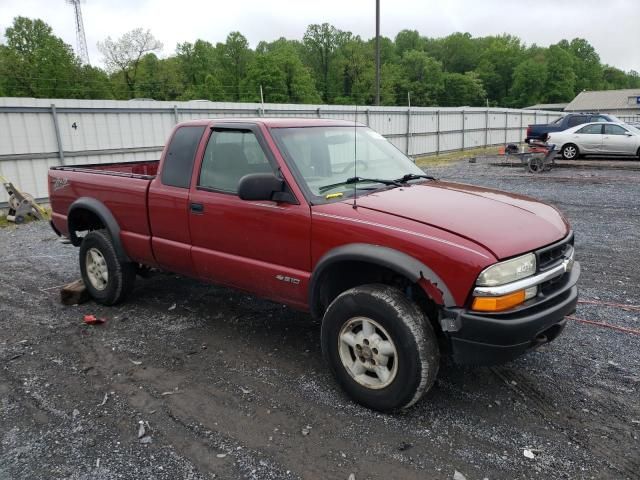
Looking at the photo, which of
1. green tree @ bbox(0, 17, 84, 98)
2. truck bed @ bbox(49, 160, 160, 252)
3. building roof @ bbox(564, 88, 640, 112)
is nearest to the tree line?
green tree @ bbox(0, 17, 84, 98)

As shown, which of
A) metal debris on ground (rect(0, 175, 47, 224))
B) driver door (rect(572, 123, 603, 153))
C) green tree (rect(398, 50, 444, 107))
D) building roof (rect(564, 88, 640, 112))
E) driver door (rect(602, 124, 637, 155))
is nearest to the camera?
metal debris on ground (rect(0, 175, 47, 224))

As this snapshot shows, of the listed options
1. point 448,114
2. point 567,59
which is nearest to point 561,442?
point 448,114

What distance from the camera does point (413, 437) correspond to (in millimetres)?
3018

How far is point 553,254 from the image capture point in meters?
3.23

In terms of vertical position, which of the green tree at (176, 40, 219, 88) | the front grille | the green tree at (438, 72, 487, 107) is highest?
the green tree at (176, 40, 219, 88)

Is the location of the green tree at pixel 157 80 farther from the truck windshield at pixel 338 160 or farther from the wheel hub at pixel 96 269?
the truck windshield at pixel 338 160

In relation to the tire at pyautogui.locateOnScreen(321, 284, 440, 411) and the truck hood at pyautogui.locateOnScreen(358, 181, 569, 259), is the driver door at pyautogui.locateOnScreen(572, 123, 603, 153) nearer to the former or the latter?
the truck hood at pyautogui.locateOnScreen(358, 181, 569, 259)

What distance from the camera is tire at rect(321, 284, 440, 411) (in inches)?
118

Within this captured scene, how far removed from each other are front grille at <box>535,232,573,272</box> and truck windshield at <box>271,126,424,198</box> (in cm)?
124

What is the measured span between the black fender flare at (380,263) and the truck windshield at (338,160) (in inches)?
20.7

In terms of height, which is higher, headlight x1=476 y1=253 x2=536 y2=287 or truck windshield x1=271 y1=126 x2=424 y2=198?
truck windshield x1=271 y1=126 x2=424 y2=198

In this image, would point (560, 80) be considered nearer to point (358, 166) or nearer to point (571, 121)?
point (571, 121)

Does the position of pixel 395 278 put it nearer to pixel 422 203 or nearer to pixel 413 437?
pixel 422 203

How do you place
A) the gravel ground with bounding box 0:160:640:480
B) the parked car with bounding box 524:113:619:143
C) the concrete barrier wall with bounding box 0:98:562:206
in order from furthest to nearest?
1. the parked car with bounding box 524:113:619:143
2. the concrete barrier wall with bounding box 0:98:562:206
3. the gravel ground with bounding box 0:160:640:480
